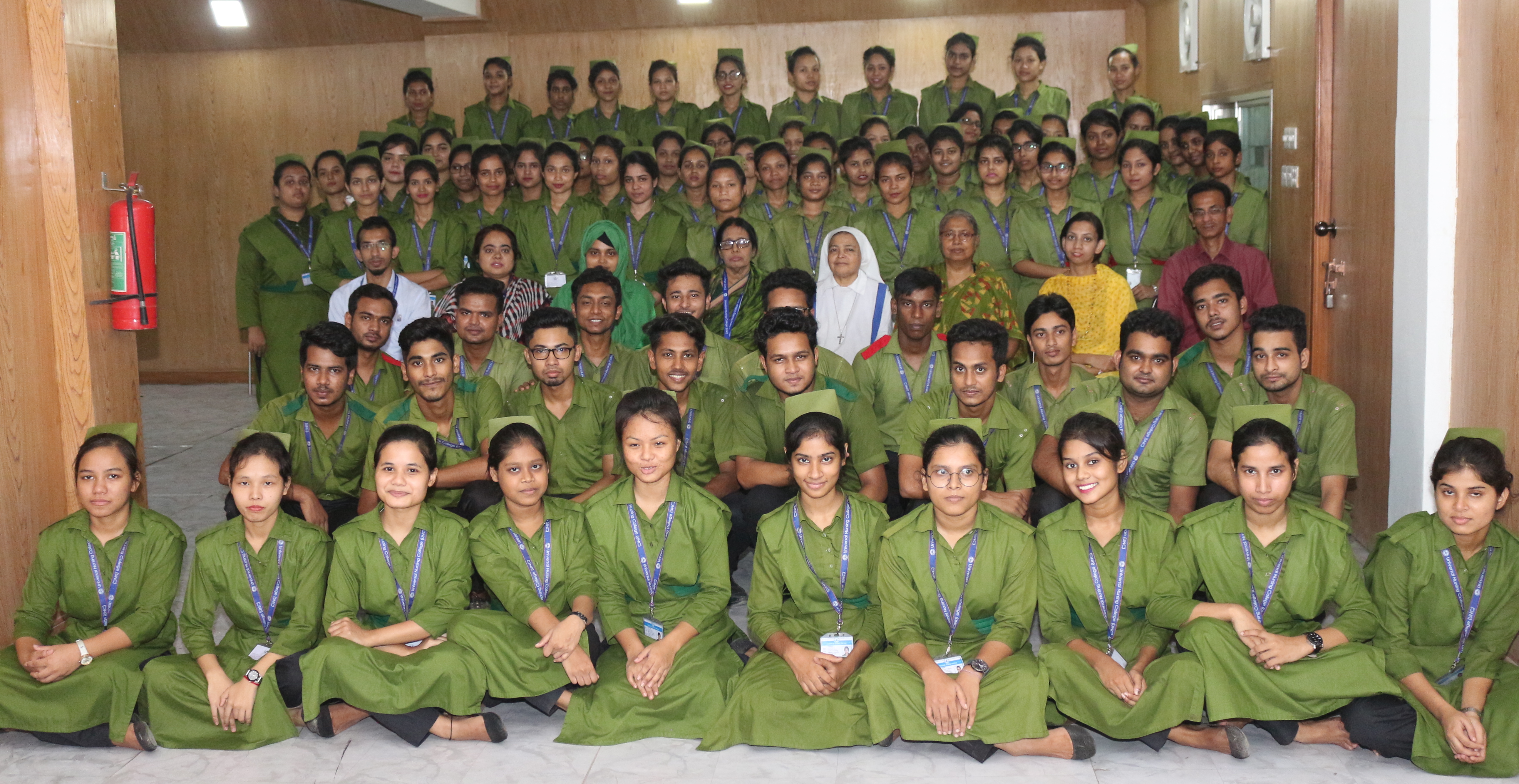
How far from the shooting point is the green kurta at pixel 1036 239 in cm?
604

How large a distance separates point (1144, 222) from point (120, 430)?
4425mm

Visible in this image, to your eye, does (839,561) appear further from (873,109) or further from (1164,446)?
(873,109)

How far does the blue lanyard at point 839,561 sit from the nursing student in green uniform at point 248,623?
1.37 metres

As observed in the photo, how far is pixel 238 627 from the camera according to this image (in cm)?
377

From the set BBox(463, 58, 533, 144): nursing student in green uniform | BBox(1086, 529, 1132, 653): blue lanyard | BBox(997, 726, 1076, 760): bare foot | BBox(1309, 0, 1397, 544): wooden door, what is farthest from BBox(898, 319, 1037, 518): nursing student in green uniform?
BBox(463, 58, 533, 144): nursing student in green uniform

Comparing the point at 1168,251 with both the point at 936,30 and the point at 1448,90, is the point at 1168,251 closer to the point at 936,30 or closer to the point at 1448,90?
the point at 1448,90

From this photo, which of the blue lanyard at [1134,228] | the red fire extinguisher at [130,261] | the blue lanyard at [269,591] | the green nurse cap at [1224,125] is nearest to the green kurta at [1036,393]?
the blue lanyard at [1134,228]

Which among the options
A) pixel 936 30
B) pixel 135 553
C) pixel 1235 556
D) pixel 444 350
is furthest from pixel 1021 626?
pixel 936 30

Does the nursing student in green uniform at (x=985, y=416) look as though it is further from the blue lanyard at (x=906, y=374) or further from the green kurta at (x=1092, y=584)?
the green kurta at (x=1092, y=584)

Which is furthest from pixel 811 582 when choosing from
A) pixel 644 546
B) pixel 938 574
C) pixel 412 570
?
pixel 412 570

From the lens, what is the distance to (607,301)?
5.00 meters

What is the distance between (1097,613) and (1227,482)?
35.1 inches

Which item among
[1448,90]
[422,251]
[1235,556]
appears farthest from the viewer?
[422,251]

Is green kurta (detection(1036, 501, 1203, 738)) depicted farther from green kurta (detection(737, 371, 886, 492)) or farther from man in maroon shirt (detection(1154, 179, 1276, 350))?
man in maroon shirt (detection(1154, 179, 1276, 350))
